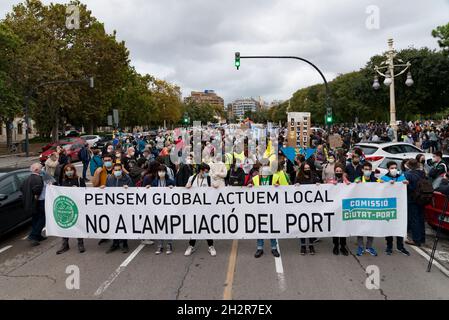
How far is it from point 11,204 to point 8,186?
0.47m

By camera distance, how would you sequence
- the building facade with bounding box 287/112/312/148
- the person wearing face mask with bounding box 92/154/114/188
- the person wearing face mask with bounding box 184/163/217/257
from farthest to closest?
the building facade with bounding box 287/112/312/148 < the person wearing face mask with bounding box 92/154/114/188 < the person wearing face mask with bounding box 184/163/217/257

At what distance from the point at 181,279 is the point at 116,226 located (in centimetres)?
193

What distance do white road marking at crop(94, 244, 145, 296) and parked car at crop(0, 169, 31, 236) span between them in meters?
2.86

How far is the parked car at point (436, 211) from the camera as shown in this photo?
743 centimetres

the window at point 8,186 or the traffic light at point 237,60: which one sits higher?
the traffic light at point 237,60

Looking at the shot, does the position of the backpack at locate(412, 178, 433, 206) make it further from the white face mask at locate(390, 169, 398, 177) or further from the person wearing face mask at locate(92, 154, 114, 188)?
the person wearing face mask at locate(92, 154, 114, 188)

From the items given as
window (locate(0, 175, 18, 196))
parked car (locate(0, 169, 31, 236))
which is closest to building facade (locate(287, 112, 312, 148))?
parked car (locate(0, 169, 31, 236))

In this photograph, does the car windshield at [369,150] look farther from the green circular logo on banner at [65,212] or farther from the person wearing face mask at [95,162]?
the green circular logo on banner at [65,212]

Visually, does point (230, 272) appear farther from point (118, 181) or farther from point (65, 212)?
point (65, 212)

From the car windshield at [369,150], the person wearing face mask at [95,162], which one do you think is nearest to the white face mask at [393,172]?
the car windshield at [369,150]

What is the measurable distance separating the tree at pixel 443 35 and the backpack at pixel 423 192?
90.0 ft

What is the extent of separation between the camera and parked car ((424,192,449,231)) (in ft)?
24.4

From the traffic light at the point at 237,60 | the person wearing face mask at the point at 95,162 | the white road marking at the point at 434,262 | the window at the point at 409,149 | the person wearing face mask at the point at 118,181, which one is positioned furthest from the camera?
the traffic light at the point at 237,60

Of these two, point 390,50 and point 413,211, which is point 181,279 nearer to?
point 413,211
